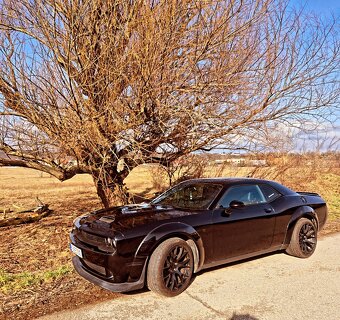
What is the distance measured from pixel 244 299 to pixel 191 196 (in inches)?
72.1

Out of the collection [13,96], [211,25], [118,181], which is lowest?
[118,181]

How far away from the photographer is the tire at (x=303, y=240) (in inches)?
210

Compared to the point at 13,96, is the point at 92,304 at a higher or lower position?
lower

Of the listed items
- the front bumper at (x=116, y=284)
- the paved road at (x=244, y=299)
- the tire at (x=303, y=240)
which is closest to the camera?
the paved road at (x=244, y=299)

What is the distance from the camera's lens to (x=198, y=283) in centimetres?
419

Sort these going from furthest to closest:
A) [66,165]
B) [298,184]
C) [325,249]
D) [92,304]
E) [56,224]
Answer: [298,184] → [56,224] → [66,165] → [325,249] → [92,304]

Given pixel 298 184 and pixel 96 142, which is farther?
pixel 298 184

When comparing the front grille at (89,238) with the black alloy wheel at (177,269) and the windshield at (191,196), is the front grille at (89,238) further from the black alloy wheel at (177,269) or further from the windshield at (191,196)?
the windshield at (191,196)

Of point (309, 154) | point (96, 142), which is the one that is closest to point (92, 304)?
point (96, 142)

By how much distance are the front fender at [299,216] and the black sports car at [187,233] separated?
2 centimetres

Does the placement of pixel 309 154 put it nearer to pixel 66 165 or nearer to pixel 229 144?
pixel 229 144

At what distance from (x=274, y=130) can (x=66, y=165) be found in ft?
15.5

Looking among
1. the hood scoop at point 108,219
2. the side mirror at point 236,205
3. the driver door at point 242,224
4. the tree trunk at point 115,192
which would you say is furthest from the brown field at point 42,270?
the side mirror at point 236,205

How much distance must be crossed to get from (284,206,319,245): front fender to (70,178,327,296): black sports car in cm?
2
